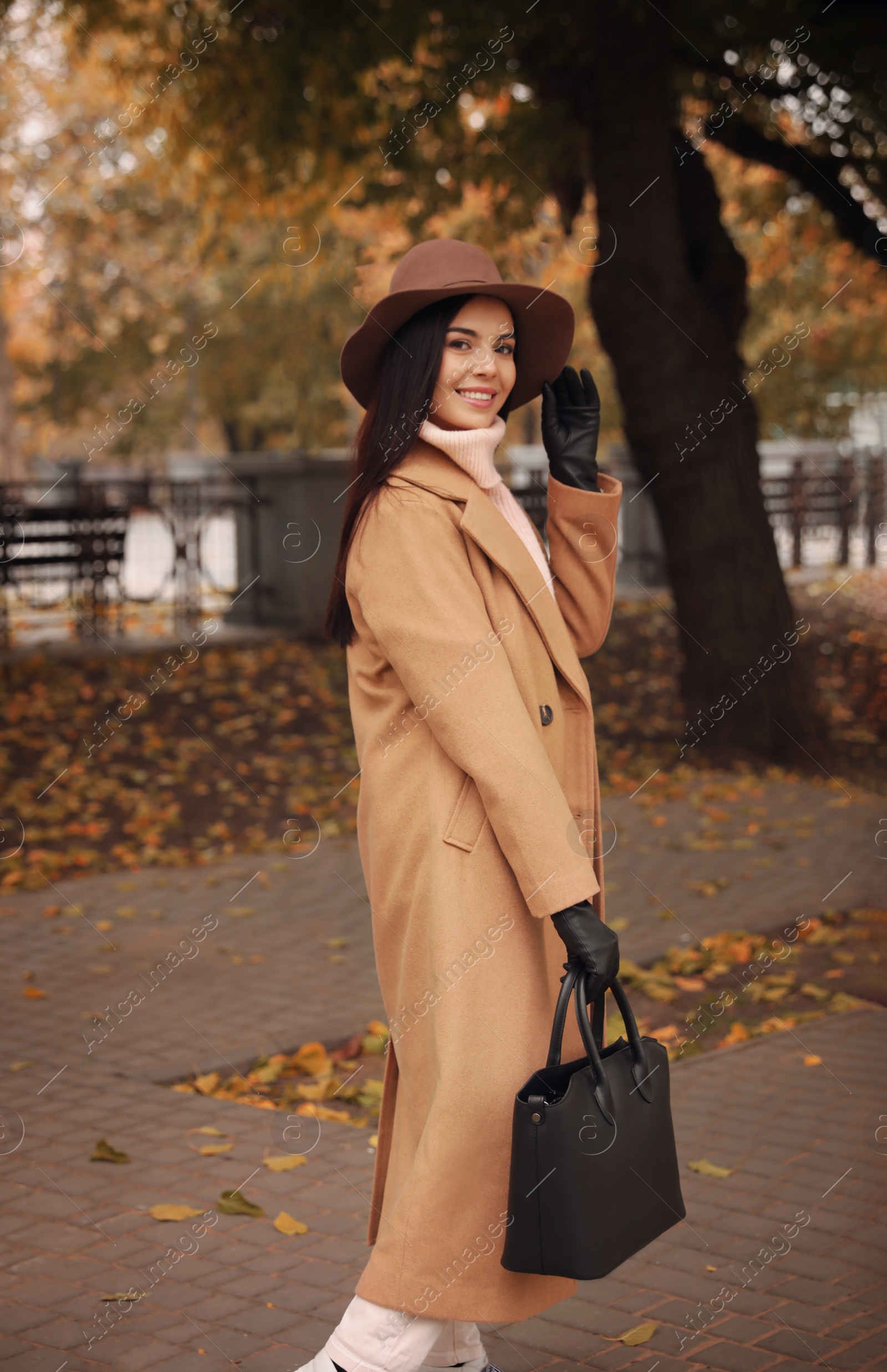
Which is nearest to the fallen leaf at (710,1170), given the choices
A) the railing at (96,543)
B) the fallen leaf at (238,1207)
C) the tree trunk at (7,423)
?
the fallen leaf at (238,1207)

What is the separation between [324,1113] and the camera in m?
4.57

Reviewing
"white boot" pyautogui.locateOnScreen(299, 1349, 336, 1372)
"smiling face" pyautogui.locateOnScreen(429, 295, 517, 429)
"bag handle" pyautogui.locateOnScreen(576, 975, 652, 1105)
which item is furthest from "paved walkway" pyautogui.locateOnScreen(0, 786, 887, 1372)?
"smiling face" pyautogui.locateOnScreen(429, 295, 517, 429)

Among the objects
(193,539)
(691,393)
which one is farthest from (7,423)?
(691,393)

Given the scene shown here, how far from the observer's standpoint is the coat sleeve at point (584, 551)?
2895 millimetres

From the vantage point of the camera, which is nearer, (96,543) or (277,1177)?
(277,1177)

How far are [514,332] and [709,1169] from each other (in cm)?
250

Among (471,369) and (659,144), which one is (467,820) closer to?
(471,369)

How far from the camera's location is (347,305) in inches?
1006

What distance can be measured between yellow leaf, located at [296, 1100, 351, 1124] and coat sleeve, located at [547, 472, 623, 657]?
2.21 metres

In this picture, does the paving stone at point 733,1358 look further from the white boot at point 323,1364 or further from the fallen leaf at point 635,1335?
the white boot at point 323,1364

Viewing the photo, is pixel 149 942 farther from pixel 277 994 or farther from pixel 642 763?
pixel 642 763

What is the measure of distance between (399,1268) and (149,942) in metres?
4.12

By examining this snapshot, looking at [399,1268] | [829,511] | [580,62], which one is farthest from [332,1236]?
[829,511]

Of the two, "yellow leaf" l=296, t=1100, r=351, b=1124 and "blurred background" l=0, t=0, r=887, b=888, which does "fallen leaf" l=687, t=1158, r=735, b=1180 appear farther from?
"blurred background" l=0, t=0, r=887, b=888
